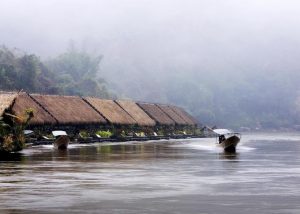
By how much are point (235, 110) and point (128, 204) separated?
175m

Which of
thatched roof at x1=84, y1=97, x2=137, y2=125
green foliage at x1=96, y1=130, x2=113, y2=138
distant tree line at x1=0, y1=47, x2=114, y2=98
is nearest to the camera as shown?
green foliage at x1=96, y1=130, x2=113, y2=138

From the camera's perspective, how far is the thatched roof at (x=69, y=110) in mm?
59469

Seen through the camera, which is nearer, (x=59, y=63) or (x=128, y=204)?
(x=128, y=204)

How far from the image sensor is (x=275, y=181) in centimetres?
2006

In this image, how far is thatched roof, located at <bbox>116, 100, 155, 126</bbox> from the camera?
77.8m

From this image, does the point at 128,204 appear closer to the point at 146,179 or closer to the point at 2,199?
the point at 2,199

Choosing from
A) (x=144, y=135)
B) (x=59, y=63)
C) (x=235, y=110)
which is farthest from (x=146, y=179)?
(x=235, y=110)

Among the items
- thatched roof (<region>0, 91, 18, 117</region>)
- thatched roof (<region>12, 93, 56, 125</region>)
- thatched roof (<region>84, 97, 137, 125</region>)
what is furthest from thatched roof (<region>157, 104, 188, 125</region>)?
thatched roof (<region>0, 91, 18, 117</region>)

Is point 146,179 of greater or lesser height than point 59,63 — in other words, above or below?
below

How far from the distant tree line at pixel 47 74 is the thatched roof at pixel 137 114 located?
20.5 m

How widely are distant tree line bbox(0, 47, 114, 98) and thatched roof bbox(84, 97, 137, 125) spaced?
23.1 meters

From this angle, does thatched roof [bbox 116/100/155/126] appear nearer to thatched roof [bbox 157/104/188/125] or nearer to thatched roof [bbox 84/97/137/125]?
thatched roof [bbox 84/97/137/125]

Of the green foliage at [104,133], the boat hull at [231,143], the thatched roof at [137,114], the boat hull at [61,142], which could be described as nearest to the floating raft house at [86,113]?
the thatched roof at [137,114]

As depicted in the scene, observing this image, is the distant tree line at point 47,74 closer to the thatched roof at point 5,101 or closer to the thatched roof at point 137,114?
the thatched roof at point 137,114
